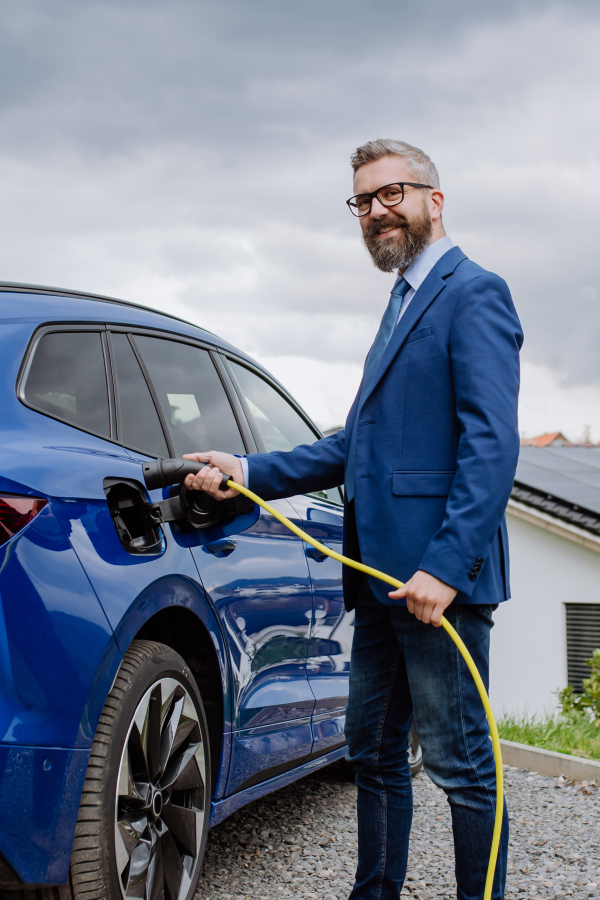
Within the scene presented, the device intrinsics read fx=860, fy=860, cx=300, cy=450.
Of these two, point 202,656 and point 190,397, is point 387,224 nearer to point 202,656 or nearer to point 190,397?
point 190,397

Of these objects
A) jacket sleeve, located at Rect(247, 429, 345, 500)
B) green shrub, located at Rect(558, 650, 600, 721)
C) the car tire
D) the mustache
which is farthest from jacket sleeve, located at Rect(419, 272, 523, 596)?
green shrub, located at Rect(558, 650, 600, 721)

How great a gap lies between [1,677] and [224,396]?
1.67m

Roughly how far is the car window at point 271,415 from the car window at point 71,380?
986 mm

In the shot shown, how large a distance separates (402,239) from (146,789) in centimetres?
160

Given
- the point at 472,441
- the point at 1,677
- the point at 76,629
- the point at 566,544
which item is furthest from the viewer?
the point at 566,544

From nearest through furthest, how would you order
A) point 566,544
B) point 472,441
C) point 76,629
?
point 76,629, point 472,441, point 566,544

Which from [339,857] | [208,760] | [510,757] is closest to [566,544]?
[510,757]

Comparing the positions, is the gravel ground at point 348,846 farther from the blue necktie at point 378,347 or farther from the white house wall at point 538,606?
the white house wall at point 538,606

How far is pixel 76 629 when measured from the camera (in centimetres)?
187

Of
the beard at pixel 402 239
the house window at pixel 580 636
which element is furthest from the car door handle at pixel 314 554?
the house window at pixel 580 636

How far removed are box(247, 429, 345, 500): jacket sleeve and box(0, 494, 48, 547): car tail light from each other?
0.77m

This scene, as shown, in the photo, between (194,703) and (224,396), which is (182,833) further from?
(224,396)

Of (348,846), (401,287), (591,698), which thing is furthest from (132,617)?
(591,698)

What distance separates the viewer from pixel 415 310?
2.22 m
